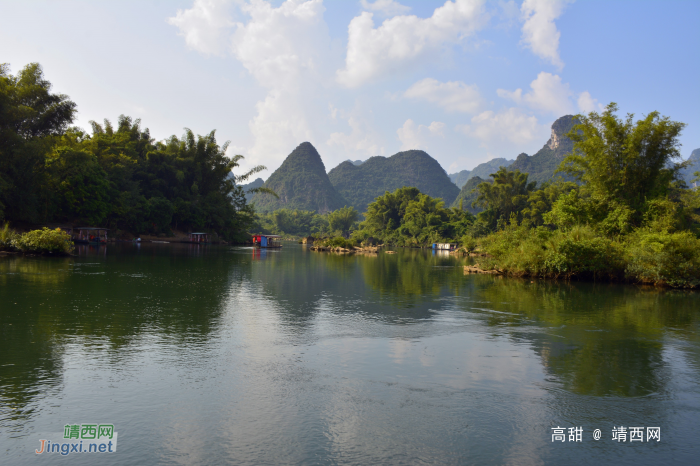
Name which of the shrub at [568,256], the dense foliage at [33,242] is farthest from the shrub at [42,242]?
the shrub at [568,256]

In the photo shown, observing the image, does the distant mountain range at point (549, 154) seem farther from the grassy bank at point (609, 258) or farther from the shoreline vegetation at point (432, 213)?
the grassy bank at point (609, 258)

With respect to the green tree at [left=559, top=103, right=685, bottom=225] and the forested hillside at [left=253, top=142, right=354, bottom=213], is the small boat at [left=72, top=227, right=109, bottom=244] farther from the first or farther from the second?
the forested hillside at [left=253, top=142, right=354, bottom=213]

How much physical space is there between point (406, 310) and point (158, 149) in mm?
59396

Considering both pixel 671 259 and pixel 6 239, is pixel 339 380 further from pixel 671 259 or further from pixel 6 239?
pixel 6 239

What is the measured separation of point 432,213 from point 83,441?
3196 inches

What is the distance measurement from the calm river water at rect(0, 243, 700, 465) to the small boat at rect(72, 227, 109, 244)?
105 ft

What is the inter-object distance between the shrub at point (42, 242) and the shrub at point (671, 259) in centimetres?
3023

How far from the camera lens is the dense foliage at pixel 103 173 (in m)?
35.4

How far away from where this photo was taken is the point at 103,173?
47281mm

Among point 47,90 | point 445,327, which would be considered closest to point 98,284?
point 445,327

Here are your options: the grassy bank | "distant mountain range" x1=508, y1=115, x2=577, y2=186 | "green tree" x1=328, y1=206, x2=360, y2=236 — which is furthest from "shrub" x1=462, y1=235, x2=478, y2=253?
"distant mountain range" x1=508, y1=115, x2=577, y2=186

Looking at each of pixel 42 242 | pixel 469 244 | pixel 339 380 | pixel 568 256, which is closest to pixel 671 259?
pixel 568 256

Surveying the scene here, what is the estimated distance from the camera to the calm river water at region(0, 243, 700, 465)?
488 centimetres

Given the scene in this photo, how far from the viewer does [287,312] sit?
487 inches
